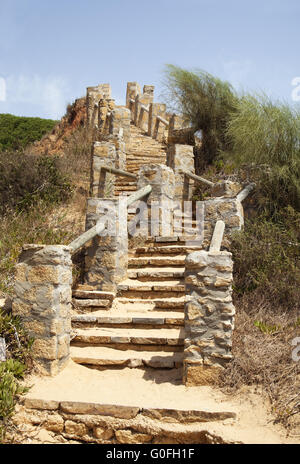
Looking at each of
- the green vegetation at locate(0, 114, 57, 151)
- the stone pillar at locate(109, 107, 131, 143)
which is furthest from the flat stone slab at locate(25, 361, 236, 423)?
the green vegetation at locate(0, 114, 57, 151)

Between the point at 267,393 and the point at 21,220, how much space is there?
5542 mm

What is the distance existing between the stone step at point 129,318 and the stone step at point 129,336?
9 cm

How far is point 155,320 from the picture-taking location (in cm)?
542

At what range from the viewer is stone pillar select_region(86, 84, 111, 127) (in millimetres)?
16953

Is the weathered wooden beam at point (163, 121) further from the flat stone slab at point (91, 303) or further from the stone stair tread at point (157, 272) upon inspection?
the flat stone slab at point (91, 303)

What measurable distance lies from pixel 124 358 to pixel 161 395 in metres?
0.81

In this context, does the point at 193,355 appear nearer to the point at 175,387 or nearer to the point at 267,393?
the point at 175,387

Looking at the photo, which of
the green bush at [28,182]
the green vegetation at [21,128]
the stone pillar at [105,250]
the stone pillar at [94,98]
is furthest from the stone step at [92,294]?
the green vegetation at [21,128]

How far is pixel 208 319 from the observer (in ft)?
14.3

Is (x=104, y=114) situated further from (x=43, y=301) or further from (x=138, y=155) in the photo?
(x=43, y=301)

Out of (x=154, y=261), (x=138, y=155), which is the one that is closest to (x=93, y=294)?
(x=154, y=261)

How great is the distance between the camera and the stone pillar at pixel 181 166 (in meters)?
10.0

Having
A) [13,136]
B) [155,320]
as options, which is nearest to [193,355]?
[155,320]

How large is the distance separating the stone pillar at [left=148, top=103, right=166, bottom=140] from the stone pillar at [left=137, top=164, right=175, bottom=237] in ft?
24.2
